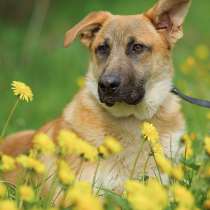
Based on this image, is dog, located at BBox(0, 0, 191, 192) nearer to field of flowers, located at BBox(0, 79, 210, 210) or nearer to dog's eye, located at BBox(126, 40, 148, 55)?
dog's eye, located at BBox(126, 40, 148, 55)

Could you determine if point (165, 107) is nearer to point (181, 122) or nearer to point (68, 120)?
point (181, 122)

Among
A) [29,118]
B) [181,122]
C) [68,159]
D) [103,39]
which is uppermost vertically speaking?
[103,39]

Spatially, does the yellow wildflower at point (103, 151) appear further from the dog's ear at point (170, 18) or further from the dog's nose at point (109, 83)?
the dog's ear at point (170, 18)

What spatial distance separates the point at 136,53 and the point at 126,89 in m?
0.46

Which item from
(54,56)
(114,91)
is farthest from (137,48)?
(54,56)

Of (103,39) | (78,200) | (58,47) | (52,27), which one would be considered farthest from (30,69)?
(78,200)

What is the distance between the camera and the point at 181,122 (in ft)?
20.4

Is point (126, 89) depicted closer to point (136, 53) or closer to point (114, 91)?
point (114, 91)

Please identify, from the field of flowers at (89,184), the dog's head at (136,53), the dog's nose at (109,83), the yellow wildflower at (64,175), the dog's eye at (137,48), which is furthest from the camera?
the dog's eye at (137,48)

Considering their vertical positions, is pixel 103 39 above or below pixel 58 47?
above

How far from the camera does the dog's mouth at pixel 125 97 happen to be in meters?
5.84

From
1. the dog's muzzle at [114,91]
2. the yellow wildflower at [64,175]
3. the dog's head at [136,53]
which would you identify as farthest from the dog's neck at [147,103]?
the yellow wildflower at [64,175]

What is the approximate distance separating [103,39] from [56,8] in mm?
9844

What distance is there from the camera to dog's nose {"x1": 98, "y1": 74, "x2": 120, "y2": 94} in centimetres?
577
